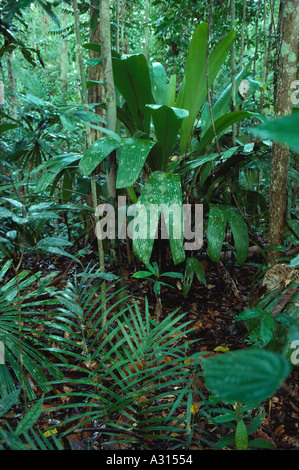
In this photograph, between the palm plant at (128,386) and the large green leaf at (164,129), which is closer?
the palm plant at (128,386)

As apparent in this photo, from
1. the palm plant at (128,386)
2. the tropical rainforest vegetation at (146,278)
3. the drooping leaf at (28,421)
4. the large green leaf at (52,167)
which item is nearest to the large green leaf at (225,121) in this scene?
the tropical rainforest vegetation at (146,278)

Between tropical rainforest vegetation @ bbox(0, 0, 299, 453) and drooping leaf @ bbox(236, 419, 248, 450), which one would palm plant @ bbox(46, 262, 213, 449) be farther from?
drooping leaf @ bbox(236, 419, 248, 450)

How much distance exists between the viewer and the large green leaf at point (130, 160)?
4.05 ft

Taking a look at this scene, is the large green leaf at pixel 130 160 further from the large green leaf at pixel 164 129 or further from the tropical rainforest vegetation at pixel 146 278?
the large green leaf at pixel 164 129

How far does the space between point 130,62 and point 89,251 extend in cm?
102

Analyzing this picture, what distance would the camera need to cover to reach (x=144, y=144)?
4.36 feet

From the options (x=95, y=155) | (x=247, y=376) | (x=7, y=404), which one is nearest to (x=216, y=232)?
(x=95, y=155)

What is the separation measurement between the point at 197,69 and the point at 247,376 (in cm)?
167

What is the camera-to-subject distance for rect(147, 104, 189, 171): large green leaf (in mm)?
1363

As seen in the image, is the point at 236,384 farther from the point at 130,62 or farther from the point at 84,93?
the point at 130,62

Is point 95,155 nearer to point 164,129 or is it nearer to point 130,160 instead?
point 130,160

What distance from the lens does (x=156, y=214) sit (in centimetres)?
130

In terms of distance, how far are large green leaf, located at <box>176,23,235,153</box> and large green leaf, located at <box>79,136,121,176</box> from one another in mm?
685
